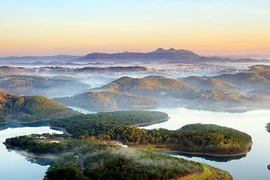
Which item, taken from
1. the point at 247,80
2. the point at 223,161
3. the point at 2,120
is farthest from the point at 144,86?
the point at 223,161

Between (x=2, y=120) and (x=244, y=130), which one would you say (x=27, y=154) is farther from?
(x=244, y=130)

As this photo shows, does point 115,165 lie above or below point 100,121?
above

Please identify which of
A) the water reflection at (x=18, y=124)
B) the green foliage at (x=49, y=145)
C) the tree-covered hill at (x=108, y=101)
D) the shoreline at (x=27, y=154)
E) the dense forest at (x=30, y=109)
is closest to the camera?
the green foliage at (x=49, y=145)

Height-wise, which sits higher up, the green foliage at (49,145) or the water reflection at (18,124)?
the green foliage at (49,145)

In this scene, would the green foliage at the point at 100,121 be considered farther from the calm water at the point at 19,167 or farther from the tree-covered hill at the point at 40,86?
the tree-covered hill at the point at 40,86

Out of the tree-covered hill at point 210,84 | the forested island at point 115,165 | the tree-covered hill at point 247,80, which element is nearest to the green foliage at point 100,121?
the forested island at point 115,165

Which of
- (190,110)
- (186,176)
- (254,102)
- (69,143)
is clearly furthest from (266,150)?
(254,102)
